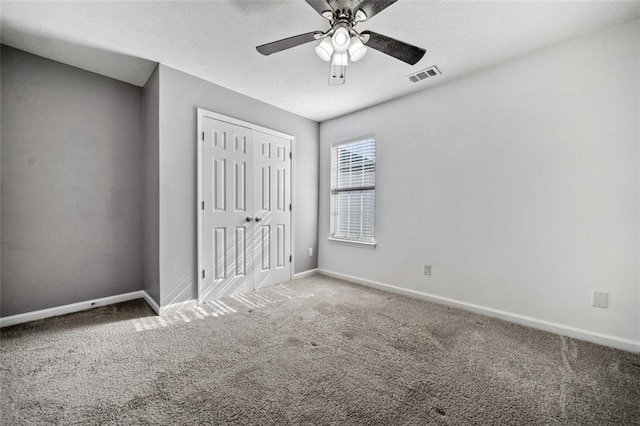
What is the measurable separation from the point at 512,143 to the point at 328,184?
244cm

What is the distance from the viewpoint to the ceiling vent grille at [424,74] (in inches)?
107

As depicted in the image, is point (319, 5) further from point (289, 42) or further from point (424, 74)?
point (424, 74)

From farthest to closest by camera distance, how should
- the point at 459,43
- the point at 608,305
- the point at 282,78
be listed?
the point at 282,78 → the point at 459,43 → the point at 608,305

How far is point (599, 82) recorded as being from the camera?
2156mm

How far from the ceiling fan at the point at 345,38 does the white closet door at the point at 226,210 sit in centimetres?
150

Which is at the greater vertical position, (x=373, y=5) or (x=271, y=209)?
(x=373, y=5)

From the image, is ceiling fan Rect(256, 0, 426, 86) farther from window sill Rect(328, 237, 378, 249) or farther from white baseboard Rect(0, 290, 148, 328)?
white baseboard Rect(0, 290, 148, 328)

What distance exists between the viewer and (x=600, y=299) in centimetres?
215

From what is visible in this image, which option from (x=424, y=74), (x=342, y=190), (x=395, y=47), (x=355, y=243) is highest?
(x=424, y=74)

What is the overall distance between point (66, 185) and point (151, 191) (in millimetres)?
797

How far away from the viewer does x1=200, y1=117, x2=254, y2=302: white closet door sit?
9.92 feet

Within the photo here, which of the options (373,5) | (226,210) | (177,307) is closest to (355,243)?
(226,210)

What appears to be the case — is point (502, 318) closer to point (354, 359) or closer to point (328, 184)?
point (354, 359)

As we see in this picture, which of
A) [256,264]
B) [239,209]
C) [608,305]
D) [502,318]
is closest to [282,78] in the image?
[239,209]
